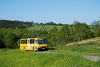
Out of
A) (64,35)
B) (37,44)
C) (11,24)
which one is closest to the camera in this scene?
(37,44)

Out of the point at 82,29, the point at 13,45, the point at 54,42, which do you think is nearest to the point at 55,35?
the point at 54,42

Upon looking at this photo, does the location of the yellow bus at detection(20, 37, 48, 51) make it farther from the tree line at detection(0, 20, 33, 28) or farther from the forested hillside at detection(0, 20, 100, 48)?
the tree line at detection(0, 20, 33, 28)

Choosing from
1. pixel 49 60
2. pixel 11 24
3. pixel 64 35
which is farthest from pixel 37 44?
pixel 11 24

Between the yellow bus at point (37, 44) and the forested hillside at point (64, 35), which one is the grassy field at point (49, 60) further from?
the forested hillside at point (64, 35)

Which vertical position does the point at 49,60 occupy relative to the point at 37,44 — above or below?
below

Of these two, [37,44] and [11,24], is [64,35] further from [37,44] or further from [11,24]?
[11,24]

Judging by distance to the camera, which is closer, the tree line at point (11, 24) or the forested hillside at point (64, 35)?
the forested hillside at point (64, 35)

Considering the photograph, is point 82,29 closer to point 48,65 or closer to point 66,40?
point 66,40

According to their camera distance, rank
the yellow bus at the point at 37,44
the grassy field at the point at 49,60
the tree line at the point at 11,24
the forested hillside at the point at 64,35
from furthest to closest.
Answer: the tree line at the point at 11,24 → the forested hillside at the point at 64,35 → the yellow bus at the point at 37,44 → the grassy field at the point at 49,60

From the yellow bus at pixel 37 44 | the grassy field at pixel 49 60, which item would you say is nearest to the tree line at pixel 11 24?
the yellow bus at pixel 37 44

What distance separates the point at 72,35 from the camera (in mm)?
87688

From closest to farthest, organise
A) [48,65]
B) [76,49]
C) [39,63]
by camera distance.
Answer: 1. [48,65]
2. [39,63]
3. [76,49]

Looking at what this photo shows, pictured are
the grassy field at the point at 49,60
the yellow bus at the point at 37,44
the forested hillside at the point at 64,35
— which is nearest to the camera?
the grassy field at the point at 49,60

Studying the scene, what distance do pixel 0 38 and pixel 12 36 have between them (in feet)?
15.5
